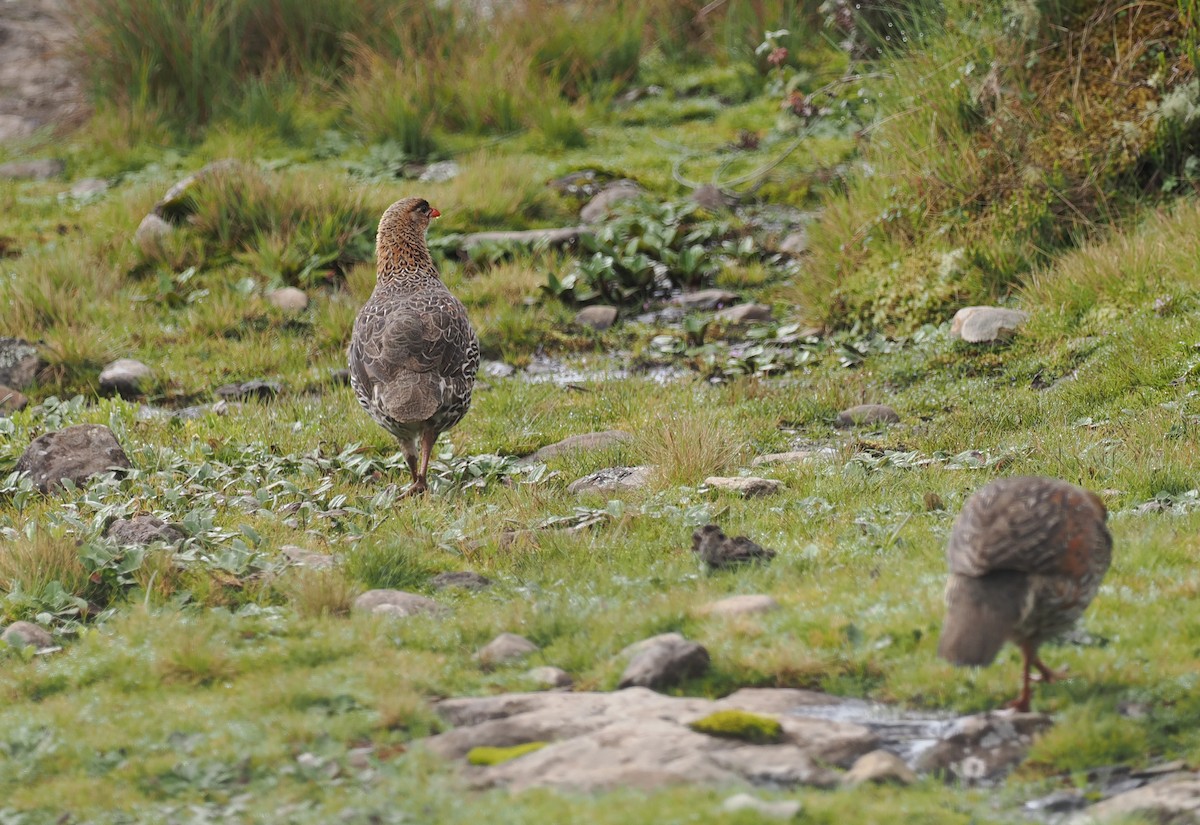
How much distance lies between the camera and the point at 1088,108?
11.6 metres

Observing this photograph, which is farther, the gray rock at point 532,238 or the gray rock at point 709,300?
the gray rock at point 532,238

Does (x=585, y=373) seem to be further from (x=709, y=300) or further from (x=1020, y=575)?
(x=1020, y=575)

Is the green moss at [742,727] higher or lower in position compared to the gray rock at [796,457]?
higher

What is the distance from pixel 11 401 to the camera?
10867mm

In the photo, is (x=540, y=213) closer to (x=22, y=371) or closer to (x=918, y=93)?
(x=918, y=93)

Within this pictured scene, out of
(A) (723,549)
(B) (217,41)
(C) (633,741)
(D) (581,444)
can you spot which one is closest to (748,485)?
(A) (723,549)

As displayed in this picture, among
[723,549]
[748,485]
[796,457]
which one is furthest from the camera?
[796,457]

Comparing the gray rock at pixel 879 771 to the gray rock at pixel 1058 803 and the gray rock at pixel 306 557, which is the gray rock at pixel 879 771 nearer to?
the gray rock at pixel 1058 803

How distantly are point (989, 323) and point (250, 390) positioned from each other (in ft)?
19.0

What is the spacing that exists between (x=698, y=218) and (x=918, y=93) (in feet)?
9.42

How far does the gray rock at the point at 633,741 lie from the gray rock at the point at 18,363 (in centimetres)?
734

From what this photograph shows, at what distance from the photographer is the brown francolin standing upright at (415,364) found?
850 cm

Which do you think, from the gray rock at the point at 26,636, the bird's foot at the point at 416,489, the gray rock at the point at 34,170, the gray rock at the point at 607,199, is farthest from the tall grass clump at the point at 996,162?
the gray rock at the point at 34,170

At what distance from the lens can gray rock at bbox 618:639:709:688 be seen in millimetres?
5395
